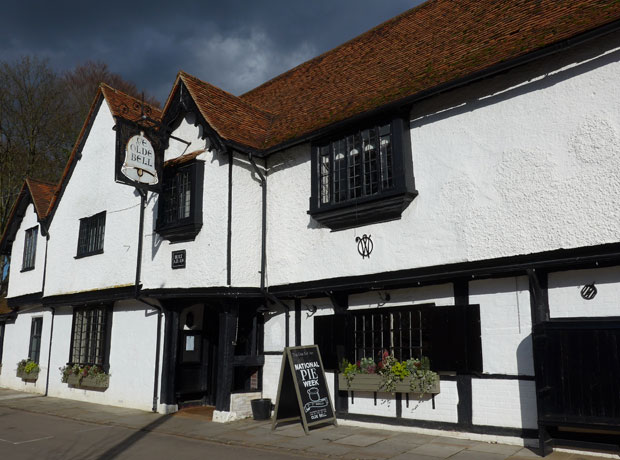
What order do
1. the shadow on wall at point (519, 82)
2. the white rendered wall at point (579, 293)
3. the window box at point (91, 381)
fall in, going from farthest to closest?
the window box at point (91, 381) → the shadow on wall at point (519, 82) → the white rendered wall at point (579, 293)

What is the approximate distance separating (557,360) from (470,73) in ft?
15.8

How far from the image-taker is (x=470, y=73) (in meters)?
8.85

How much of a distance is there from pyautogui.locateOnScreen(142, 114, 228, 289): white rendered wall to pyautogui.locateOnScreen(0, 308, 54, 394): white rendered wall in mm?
7165

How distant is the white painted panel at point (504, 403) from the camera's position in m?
7.92

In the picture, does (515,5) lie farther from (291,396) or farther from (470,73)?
(291,396)

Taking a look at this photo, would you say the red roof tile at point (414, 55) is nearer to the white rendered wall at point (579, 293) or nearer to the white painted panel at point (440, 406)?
the white rendered wall at point (579, 293)

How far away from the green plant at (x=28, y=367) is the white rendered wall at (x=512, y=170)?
12733 mm

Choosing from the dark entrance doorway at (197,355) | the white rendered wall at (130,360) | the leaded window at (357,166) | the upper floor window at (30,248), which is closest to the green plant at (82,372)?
the white rendered wall at (130,360)

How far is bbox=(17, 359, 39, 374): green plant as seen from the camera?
1797 cm

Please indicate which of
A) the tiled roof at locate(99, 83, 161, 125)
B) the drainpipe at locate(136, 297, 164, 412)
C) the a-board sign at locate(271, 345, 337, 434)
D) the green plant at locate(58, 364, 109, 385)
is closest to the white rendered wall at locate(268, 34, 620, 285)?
the a-board sign at locate(271, 345, 337, 434)

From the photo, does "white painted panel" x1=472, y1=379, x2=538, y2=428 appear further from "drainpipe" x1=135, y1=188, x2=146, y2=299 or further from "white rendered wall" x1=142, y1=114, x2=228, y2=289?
"drainpipe" x1=135, y1=188, x2=146, y2=299

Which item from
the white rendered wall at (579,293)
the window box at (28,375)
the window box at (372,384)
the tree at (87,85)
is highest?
the tree at (87,85)

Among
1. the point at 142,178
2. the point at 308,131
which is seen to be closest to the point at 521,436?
the point at 308,131

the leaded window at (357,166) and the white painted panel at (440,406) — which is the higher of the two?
the leaded window at (357,166)
